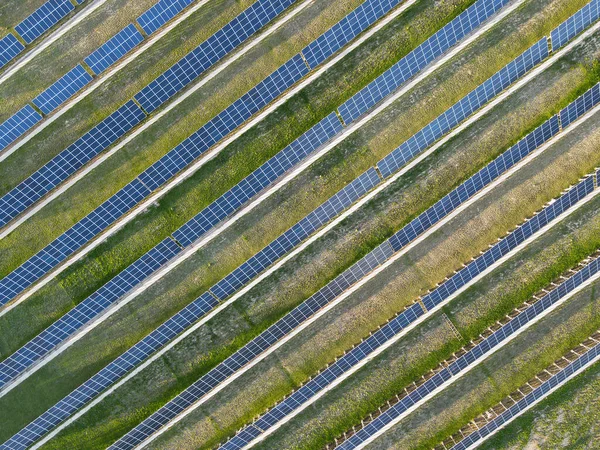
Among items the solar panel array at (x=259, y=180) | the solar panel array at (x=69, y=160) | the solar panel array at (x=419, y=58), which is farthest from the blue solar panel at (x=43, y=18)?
the solar panel array at (x=419, y=58)

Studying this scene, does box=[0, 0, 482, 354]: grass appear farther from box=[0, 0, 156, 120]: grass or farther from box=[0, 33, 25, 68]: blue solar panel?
box=[0, 33, 25, 68]: blue solar panel

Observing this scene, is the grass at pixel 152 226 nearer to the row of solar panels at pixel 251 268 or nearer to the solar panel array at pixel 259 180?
the solar panel array at pixel 259 180

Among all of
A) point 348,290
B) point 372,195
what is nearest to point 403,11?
point 372,195

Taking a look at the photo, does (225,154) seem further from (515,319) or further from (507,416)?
(507,416)

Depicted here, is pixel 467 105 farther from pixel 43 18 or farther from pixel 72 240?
pixel 43 18

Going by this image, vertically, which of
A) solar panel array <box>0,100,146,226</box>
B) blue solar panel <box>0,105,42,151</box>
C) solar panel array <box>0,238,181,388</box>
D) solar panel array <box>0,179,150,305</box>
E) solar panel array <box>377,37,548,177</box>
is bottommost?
solar panel array <box>377,37,548,177</box>

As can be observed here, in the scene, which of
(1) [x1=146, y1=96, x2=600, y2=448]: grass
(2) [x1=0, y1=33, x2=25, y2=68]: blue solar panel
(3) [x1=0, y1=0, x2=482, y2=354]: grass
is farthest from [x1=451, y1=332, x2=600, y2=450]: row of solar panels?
(2) [x1=0, y1=33, x2=25, y2=68]: blue solar panel

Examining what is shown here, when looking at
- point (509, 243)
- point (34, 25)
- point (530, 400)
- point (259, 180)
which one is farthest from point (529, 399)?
point (34, 25)
